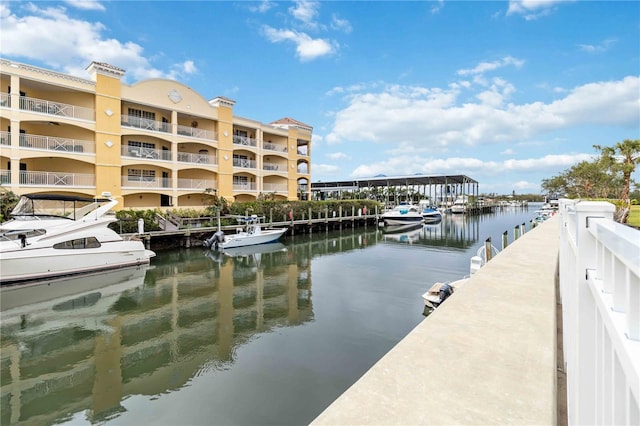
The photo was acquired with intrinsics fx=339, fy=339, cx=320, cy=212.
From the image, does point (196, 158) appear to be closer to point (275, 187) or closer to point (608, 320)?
point (275, 187)

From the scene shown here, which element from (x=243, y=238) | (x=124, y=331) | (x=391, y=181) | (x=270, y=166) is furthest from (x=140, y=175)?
(x=391, y=181)

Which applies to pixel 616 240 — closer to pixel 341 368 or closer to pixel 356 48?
pixel 341 368

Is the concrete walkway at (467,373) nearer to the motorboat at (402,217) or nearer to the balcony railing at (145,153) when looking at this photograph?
the balcony railing at (145,153)

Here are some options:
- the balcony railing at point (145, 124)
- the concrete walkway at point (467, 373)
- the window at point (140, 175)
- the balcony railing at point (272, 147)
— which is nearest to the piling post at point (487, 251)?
the concrete walkway at point (467, 373)

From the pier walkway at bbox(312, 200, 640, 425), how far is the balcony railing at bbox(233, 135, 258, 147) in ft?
97.3

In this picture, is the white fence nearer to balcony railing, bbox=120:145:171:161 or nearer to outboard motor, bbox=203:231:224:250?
outboard motor, bbox=203:231:224:250

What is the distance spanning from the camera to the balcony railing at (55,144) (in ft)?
66.0

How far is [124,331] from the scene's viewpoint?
8711 mm

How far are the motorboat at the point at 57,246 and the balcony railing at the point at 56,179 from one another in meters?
7.72

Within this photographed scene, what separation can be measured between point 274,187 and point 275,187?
115 millimetres

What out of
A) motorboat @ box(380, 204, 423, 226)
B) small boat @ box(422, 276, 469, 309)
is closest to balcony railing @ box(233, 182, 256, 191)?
motorboat @ box(380, 204, 423, 226)

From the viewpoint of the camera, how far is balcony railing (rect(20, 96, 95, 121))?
65.6 ft

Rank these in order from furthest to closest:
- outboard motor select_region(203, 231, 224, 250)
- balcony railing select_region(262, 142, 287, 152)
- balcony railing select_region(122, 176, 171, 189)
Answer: balcony railing select_region(262, 142, 287, 152) < balcony railing select_region(122, 176, 171, 189) < outboard motor select_region(203, 231, 224, 250)

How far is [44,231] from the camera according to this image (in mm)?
13203
